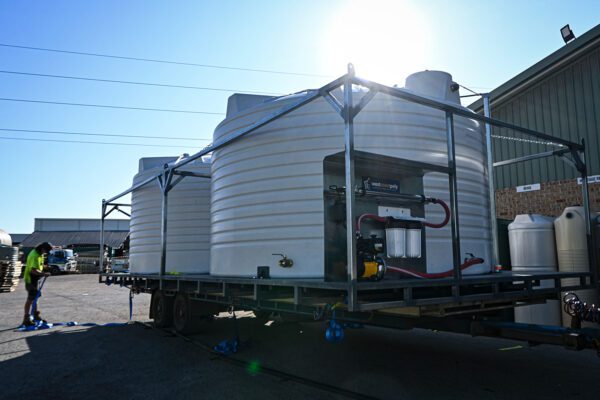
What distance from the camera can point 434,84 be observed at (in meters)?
6.48

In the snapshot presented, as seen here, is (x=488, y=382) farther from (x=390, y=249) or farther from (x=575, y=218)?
(x=575, y=218)

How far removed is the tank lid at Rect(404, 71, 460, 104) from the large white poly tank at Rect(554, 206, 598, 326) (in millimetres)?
3627

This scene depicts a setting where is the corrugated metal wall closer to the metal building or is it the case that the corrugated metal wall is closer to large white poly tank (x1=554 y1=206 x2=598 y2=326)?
the metal building

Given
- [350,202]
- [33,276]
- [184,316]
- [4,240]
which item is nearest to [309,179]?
[350,202]

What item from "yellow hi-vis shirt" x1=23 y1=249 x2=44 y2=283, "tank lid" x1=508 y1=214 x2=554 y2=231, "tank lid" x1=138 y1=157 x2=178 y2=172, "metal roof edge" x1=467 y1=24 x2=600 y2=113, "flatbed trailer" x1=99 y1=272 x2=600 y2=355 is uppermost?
"metal roof edge" x1=467 y1=24 x2=600 y2=113

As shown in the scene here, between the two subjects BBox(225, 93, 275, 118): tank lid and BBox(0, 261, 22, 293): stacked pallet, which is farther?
BBox(0, 261, 22, 293): stacked pallet

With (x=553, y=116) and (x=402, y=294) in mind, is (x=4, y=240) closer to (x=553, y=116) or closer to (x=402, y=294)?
(x=402, y=294)

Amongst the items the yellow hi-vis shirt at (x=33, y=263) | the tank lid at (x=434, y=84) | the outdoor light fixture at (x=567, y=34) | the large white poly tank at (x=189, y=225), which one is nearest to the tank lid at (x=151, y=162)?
the large white poly tank at (x=189, y=225)

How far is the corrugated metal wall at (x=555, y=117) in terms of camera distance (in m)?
9.47

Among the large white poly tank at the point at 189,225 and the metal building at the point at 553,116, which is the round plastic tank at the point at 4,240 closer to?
the large white poly tank at the point at 189,225

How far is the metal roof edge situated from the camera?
30.8 ft

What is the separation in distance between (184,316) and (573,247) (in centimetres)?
715

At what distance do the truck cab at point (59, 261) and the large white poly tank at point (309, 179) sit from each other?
33.4 meters

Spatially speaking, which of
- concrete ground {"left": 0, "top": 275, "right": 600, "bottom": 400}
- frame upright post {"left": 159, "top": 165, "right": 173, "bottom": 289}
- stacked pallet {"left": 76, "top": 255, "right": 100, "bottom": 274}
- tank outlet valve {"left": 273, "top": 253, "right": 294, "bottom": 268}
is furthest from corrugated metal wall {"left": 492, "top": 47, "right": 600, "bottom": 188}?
stacked pallet {"left": 76, "top": 255, "right": 100, "bottom": 274}
